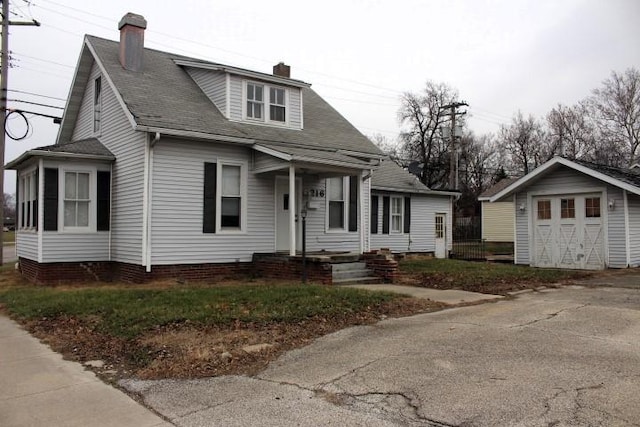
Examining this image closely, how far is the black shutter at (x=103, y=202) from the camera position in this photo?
14500 millimetres

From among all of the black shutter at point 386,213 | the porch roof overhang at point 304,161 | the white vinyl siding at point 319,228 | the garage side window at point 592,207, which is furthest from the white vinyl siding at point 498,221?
the porch roof overhang at point 304,161

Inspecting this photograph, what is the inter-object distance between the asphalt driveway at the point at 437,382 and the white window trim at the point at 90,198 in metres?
9.38

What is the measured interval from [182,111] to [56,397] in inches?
398

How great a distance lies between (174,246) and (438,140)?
41977 millimetres

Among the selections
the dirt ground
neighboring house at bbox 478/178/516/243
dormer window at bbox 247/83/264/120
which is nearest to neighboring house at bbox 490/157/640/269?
dormer window at bbox 247/83/264/120

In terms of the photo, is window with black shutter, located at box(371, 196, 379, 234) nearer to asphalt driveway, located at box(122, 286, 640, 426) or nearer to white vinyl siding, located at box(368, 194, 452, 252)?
white vinyl siding, located at box(368, 194, 452, 252)

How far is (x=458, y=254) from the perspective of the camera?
82.2 ft

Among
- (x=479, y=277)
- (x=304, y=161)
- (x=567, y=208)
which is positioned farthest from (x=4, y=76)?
(x=567, y=208)

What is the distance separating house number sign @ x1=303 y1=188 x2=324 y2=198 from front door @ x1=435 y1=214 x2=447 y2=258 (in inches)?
409

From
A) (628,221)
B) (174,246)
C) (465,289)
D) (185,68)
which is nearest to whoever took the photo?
(465,289)

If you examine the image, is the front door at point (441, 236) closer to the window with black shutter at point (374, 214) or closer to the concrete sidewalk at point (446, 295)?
the window with black shutter at point (374, 214)

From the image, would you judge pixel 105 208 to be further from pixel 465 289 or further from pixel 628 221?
pixel 628 221

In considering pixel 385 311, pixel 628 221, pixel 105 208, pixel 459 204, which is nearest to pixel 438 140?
pixel 459 204

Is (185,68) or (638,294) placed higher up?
(185,68)
